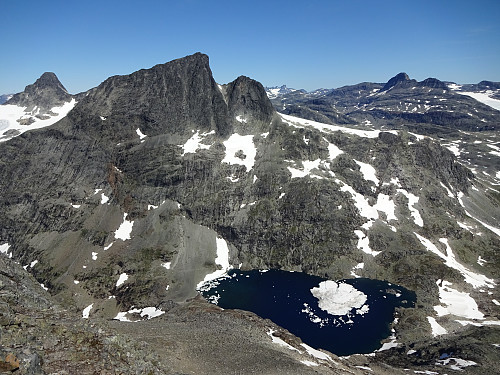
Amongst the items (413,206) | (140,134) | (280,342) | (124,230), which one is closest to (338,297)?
(280,342)

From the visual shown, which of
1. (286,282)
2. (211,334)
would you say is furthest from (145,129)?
(211,334)

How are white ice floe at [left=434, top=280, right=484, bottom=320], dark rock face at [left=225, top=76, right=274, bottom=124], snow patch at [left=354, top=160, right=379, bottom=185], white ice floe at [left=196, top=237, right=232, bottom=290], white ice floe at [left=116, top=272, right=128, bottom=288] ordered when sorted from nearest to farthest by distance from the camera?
1. white ice floe at [left=434, top=280, right=484, bottom=320]
2. white ice floe at [left=116, top=272, right=128, bottom=288]
3. white ice floe at [left=196, top=237, right=232, bottom=290]
4. snow patch at [left=354, top=160, right=379, bottom=185]
5. dark rock face at [left=225, top=76, right=274, bottom=124]

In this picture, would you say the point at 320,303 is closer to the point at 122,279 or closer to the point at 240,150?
the point at 122,279

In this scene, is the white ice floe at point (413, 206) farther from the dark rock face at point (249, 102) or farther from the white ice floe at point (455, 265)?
the dark rock face at point (249, 102)

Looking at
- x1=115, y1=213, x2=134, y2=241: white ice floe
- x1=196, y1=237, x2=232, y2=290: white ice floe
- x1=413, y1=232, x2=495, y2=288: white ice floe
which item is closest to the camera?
x1=413, y1=232, x2=495, y2=288: white ice floe

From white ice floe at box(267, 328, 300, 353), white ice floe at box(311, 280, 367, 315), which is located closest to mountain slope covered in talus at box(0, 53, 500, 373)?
white ice floe at box(311, 280, 367, 315)

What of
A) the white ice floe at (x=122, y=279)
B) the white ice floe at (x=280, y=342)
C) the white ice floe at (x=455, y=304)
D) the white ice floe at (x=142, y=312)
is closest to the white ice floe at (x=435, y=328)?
the white ice floe at (x=455, y=304)

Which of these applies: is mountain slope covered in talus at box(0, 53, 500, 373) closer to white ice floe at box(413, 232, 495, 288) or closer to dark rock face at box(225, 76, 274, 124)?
white ice floe at box(413, 232, 495, 288)
